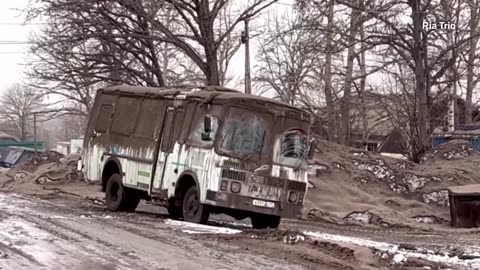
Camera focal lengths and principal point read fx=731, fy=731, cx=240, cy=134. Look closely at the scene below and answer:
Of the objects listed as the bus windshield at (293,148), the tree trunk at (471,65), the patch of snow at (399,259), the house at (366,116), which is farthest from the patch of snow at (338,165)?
the patch of snow at (399,259)

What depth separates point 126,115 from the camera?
728 inches

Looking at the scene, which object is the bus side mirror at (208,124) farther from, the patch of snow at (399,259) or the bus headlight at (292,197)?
the patch of snow at (399,259)

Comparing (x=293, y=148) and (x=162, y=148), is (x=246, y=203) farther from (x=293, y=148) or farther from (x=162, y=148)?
(x=162, y=148)

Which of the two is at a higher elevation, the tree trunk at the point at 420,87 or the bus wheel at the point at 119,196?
the tree trunk at the point at 420,87

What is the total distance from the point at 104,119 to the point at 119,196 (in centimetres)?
217

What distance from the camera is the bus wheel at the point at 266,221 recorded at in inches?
629

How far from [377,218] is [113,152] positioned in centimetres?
715

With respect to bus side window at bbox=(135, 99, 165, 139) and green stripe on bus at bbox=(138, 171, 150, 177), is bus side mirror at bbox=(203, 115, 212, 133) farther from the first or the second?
green stripe on bus at bbox=(138, 171, 150, 177)

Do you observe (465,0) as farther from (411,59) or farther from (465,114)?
(465,114)

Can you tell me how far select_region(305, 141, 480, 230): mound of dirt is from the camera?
19938mm

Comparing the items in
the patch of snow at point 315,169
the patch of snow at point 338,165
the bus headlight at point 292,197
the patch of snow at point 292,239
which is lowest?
the patch of snow at point 292,239

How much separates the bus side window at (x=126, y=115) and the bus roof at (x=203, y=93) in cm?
23

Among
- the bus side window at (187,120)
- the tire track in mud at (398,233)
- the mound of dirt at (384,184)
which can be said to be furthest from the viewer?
the mound of dirt at (384,184)

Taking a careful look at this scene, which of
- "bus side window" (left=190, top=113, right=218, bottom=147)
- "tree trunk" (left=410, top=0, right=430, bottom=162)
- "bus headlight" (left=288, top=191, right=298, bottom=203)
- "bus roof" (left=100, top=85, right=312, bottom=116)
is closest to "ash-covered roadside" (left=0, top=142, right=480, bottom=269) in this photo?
"bus headlight" (left=288, top=191, right=298, bottom=203)
